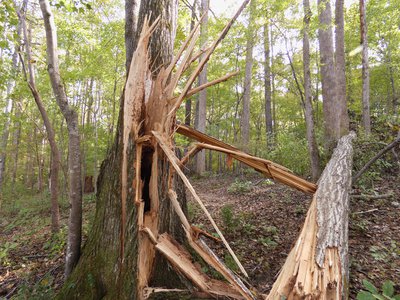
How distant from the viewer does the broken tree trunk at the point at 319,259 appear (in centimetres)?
133

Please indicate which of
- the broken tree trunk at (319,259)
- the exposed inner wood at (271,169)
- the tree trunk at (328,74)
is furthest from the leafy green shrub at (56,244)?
the tree trunk at (328,74)

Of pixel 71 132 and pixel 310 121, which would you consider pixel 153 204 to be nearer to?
pixel 71 132

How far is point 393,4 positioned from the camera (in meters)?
10.3

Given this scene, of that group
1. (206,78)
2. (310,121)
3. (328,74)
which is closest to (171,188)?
(310,121)

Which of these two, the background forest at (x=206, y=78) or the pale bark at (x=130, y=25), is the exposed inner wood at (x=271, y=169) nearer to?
the background forest at (x=206, y=78)

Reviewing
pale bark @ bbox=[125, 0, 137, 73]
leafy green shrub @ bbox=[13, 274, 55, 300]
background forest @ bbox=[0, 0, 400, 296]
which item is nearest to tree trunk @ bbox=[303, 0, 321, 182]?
background forest @ bbox=[0, 0, 400, 296]

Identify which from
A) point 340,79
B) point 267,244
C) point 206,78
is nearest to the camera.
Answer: point 267,244

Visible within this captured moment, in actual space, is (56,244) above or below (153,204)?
below

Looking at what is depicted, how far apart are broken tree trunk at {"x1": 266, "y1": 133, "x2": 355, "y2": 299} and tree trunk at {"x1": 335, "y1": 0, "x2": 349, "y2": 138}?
16.2 feet

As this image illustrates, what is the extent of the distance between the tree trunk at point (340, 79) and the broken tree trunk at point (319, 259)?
4.94 meters

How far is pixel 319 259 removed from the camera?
4.98ft

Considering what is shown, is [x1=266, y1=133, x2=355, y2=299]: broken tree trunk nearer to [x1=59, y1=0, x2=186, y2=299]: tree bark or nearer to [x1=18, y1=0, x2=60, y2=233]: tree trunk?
[x1=59, y1=0, x2=186, y2=299]: tree bark

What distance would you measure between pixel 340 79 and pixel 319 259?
728 cm

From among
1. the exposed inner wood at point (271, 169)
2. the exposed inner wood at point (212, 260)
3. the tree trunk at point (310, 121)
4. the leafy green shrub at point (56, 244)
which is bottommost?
the leafy green shrub at point (56, 244)
